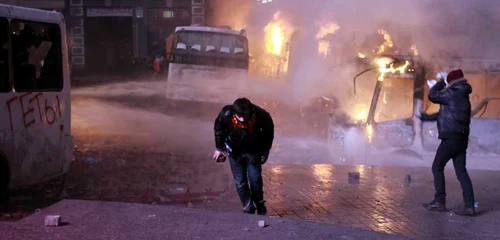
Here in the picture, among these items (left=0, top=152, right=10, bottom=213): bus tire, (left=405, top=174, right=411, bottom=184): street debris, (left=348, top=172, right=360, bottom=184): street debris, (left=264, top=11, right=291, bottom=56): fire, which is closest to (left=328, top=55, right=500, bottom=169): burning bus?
(left=405, top=174, right=411, bottom=184): street debris

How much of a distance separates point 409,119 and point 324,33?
5.44 meters

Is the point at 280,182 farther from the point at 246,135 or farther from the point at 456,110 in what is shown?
the point at 456,110

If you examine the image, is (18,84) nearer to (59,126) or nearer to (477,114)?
(59,126)

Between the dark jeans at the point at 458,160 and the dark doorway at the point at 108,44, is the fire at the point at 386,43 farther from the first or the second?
the dark doorway at the point at 108,44

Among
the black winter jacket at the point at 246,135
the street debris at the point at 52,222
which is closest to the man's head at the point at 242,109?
the black winter jacket at the point at 246,135

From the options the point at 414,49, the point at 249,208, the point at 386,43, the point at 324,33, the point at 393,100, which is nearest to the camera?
the point at 249,208

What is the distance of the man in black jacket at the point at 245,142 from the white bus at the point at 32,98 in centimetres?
233

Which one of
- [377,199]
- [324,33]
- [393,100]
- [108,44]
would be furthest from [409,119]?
[108,44]

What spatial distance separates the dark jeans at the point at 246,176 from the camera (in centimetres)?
582

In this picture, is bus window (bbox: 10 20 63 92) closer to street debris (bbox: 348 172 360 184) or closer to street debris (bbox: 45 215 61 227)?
street debris (bbox: 45 215 61 227)

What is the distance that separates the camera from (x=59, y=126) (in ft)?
24.2

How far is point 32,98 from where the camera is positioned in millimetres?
6840

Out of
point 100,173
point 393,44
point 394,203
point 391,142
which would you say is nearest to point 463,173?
point 394,203

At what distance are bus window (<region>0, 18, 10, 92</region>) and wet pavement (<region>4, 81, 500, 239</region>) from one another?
1360mm
